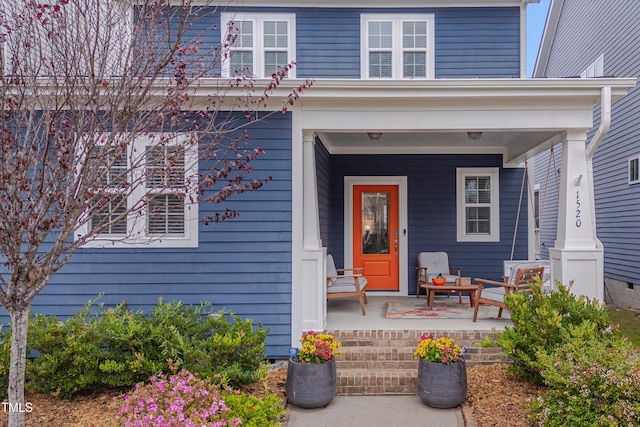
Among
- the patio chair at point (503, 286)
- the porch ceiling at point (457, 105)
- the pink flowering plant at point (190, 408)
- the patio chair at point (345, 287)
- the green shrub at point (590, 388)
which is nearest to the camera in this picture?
the pink flowering plant at point (190, 408)

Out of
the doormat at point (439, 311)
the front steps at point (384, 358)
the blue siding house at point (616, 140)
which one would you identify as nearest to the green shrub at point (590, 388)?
the front steps at point (384, 358)

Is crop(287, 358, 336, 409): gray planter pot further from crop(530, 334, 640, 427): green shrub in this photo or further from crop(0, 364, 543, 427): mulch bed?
crop(530, 334, 640, 427): green shrub

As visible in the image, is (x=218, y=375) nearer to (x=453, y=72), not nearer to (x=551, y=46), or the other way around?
(x=453, y=72)

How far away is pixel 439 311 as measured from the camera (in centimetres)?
609

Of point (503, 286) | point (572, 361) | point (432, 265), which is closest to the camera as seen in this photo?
point (572, 361)

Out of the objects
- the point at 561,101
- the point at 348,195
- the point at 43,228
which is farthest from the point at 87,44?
the point at 348,195

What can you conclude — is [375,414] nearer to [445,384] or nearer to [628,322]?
[445,384]

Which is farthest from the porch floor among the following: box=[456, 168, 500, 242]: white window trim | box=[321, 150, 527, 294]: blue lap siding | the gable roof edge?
the gable roof edge

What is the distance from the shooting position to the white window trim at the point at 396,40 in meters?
7.48

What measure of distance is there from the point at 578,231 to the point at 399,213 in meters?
3.16

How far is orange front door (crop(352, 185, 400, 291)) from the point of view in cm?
773

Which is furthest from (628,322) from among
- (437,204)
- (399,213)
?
(399,213)

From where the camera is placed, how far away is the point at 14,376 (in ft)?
9.88

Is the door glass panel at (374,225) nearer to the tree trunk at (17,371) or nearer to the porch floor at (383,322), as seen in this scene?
the porch floor at (383,322)
